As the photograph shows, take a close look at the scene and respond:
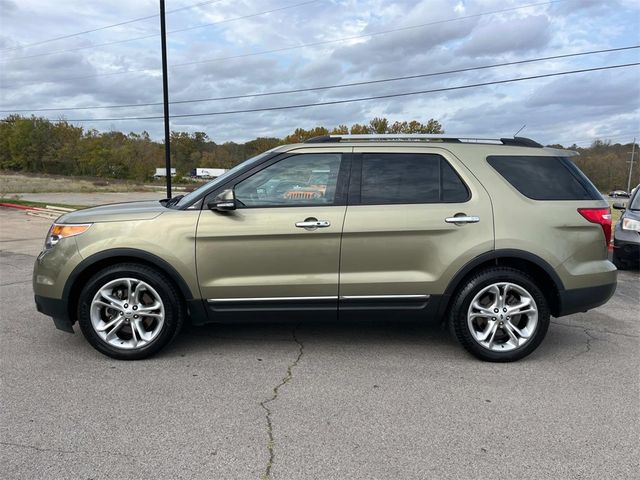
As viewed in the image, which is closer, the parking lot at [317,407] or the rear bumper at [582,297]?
the parking lot at [317,407]

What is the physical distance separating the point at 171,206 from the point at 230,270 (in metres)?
0.84

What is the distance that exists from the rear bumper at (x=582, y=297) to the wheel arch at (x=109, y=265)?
3084mm

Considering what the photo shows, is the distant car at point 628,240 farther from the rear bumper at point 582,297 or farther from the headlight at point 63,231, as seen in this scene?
the headlight at point 63,231

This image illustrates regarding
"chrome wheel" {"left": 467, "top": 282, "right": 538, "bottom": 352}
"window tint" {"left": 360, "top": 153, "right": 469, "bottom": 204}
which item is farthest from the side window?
"chrome wheel" {"left": 467, "top": 282, "right": 538, "bottom": 352}

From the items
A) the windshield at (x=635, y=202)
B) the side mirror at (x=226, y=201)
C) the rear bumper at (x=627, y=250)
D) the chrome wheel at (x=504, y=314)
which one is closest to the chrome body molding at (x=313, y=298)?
the chrome wheel at (x=504, y=314)

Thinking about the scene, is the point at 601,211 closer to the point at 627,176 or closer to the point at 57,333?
the point at 57,333

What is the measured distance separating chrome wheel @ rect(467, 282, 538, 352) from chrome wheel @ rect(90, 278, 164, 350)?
261 centimetres

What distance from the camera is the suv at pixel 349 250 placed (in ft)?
12.6

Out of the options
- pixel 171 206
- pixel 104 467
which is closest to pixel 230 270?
pixel 171 206

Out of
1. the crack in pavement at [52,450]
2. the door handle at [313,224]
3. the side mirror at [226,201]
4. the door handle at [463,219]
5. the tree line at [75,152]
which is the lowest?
the crack in pavement at [52,450]

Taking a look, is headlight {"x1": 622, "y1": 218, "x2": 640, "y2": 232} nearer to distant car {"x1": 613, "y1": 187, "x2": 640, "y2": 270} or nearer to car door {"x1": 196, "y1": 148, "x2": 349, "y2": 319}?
distant car {"x1": 613, "y1": 187, "x2": 640, "y2": 270}

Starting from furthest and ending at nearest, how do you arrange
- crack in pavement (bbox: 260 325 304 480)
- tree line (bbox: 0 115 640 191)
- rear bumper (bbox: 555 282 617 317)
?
tree line (bbox: 0 115 640 191) < rear bumper (bbox: 555 282 617 317) < crack in pavement (bbox: 260 325 304 480)

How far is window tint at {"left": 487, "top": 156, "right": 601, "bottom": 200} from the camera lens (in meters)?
4.00

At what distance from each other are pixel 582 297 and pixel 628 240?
4.94 meters
